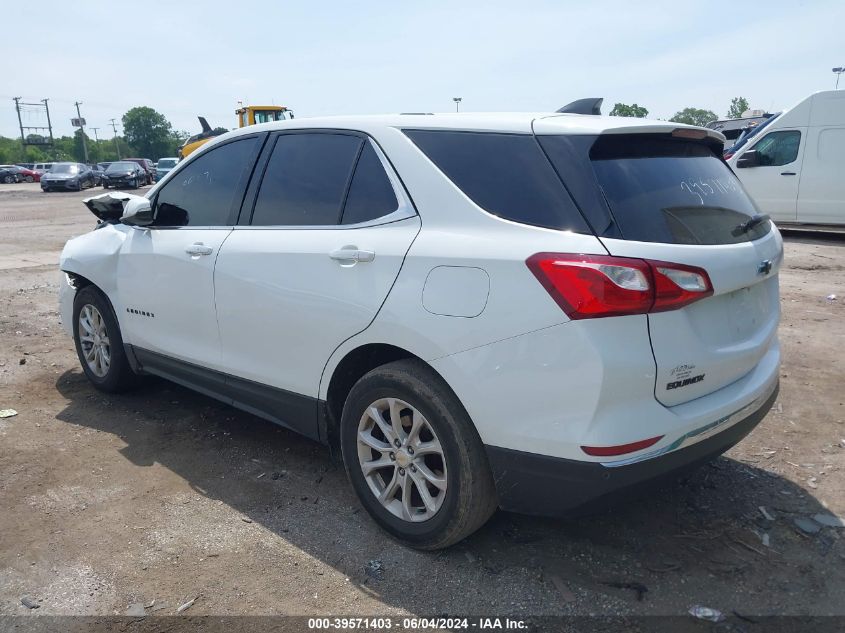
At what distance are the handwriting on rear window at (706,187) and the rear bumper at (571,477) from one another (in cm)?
97

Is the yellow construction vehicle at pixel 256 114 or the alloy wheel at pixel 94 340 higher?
the yellow construction vehicle at pixel 256 114

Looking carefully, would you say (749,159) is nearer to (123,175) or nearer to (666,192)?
(666,192)

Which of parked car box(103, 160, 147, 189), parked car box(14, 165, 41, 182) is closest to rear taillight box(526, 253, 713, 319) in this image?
parked car box(103, 160, 147, 189)

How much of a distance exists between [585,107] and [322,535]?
7.91 feet

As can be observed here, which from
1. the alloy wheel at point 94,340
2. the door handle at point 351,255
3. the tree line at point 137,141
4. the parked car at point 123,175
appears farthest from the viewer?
the tree line at point 137,141

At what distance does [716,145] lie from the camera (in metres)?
3.28

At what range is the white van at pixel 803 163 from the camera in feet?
39.9

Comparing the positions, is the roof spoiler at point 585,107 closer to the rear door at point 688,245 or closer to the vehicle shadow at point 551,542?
the rear door at point 688,245

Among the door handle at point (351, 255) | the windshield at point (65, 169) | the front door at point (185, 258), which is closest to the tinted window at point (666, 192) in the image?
the door handle at point (351, 255)

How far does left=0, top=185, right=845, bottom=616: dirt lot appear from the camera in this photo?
2.73 metres

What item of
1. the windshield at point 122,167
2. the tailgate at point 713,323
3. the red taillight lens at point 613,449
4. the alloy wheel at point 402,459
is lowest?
the alloy wheel at point 402,459

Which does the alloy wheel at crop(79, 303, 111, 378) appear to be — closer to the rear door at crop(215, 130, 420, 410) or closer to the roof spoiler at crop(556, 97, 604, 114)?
the rear door at crop(215, 130, 420, 410)

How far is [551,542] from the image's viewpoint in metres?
3.09

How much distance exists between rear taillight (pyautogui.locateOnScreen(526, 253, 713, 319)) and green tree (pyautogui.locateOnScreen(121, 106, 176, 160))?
14082 cm
